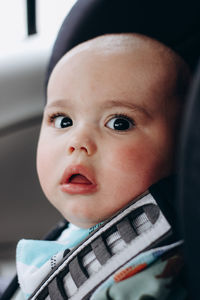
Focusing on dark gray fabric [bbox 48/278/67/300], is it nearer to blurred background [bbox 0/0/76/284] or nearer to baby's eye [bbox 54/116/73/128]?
baby's eye [bbox 54/116/73/128]

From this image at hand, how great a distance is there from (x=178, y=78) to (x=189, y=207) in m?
0.37

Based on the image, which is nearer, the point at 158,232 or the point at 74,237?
the point at 158,232

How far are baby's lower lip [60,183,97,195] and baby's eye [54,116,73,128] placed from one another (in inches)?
4.4

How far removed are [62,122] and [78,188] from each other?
14 centimetres

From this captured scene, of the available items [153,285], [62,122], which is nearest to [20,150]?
[62,122]

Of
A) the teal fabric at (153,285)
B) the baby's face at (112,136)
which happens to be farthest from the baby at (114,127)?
the teal fabric at (153,285)

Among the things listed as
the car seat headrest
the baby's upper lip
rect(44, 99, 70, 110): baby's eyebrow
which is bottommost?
the baby's upper lip

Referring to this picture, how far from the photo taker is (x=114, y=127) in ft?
2.44

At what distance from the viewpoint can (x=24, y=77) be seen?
1.34 m

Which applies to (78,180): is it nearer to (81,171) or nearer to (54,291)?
(81,171)

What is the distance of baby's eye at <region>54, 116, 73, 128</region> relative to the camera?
2.64 ft

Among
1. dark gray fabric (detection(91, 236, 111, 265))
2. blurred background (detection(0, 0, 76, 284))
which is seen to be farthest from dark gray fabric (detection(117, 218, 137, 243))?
blurred background (detection(0, 0, 76, 284))

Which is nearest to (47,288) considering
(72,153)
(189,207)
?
(72,153)

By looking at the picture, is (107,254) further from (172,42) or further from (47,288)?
(172,42)
